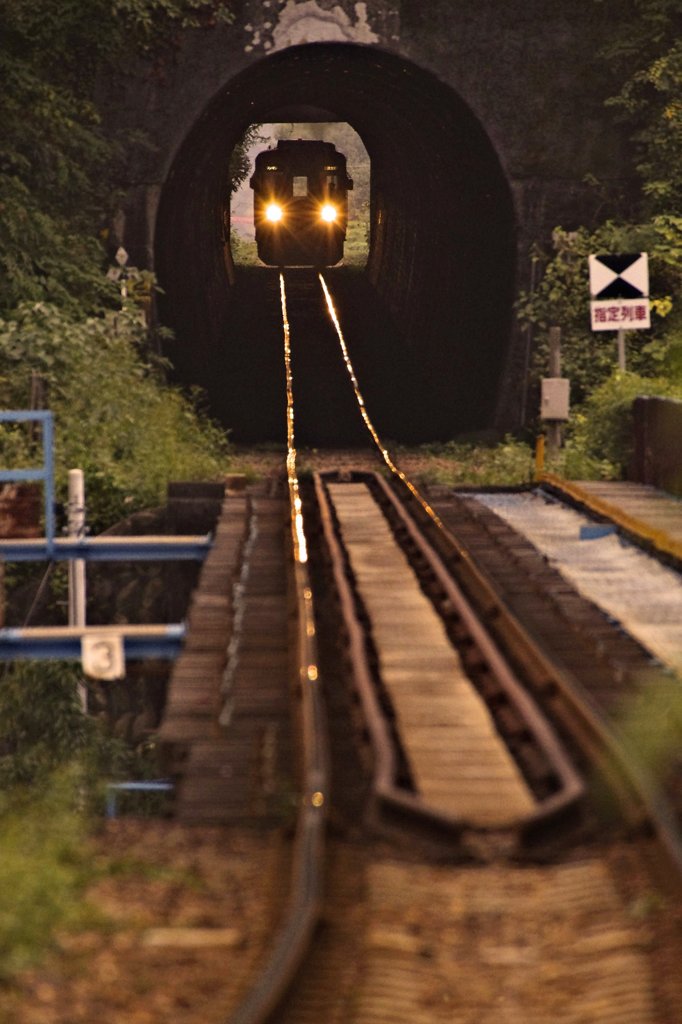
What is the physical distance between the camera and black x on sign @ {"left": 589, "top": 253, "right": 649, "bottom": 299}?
18.3 meters

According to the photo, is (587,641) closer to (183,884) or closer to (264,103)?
(183,884)

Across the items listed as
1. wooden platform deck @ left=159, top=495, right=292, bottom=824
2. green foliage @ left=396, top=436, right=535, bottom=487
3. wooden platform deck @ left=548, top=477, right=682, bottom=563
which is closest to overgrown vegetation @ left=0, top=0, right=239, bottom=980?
green foliage @ left=396, top=436, right=535, bottom=487

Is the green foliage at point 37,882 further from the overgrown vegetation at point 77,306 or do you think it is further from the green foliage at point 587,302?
the green foliage at point 587,302

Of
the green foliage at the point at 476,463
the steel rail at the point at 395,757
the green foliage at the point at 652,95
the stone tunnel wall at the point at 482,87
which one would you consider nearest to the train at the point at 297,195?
the stone tunnel wall at the point at 482,87

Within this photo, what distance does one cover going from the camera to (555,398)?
19.5 meters

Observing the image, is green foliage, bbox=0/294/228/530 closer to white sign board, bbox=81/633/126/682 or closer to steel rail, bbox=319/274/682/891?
steel rail, bbox=319/274/682/891

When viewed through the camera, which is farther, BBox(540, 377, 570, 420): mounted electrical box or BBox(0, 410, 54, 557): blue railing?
BBox(540, 377, 570, 420): mounted electrical box

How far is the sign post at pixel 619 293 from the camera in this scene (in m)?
18.4

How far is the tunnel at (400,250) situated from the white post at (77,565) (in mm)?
8316

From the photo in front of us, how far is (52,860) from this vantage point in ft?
21.6

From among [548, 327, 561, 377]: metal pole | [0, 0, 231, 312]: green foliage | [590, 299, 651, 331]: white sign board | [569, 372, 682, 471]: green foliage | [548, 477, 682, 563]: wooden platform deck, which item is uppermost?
[0, 0, 231, 312]: green foliage

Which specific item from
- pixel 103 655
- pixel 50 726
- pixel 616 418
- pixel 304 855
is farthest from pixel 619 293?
pixel 304 855

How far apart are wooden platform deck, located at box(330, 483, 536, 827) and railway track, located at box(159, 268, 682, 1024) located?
2 centimetres

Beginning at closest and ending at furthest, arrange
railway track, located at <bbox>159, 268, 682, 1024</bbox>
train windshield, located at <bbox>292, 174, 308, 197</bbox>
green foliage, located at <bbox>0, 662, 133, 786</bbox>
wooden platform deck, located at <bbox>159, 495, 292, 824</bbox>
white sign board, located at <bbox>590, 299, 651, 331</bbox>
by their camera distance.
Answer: railway track, located at <bbox>159, 268, 682, 1024</bbox>
wooden platform deck, located at <bbox>159, 495, 292, 824</bbox>
green foliage, located at <bbox>0, 662, 133, 786</bbox>
white sign board, located at <bbox>590, 299, 651, 331</bbox>
train windshield, located at <bbox>292, 174, 308, 197</bbox>
